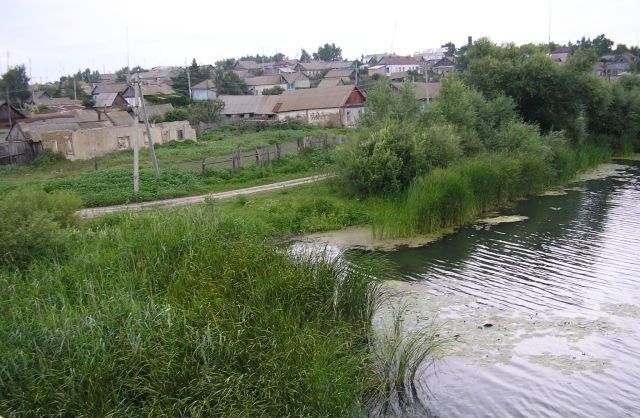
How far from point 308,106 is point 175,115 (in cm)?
1227

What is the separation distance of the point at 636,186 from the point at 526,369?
66.6 ft

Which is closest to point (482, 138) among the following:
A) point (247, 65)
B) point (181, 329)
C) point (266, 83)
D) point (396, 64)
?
point (181, 329)

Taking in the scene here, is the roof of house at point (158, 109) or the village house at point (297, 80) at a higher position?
the village house at point (297, 80)

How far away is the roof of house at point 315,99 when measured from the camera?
5309cm

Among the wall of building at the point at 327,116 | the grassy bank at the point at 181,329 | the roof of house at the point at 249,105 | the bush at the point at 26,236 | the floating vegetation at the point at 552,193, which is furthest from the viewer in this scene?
the roof of house at the point at 249,105

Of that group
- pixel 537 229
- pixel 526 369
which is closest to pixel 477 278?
pixel 526 369

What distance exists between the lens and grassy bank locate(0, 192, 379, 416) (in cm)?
675

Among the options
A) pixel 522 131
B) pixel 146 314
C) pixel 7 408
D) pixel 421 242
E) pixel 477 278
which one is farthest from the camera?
pixel 522 131

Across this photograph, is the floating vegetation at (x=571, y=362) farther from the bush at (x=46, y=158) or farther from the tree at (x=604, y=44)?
the tree at (x=604, y=44)

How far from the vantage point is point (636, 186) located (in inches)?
1039

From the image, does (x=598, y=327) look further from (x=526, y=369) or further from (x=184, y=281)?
(x=184, y=281)

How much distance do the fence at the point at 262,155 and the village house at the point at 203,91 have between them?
41.0 metres

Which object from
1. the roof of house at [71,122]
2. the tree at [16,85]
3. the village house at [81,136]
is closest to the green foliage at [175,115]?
the roof of house at [71,122]

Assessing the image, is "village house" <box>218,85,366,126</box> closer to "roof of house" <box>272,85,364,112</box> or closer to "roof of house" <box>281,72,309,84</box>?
"roof of house" <box>272,85,364,112</box>
